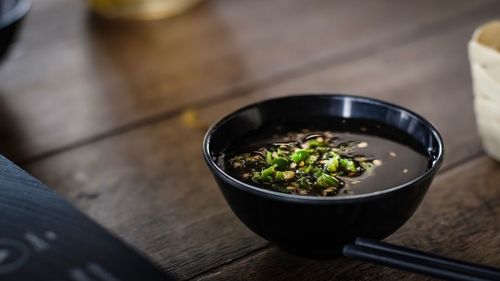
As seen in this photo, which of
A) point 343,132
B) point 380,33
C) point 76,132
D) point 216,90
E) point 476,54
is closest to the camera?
point 343,132

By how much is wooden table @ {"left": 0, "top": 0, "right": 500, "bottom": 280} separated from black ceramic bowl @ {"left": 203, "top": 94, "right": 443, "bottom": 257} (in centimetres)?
8

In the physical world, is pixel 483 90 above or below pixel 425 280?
above

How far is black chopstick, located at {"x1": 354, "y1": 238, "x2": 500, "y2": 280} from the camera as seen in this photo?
72 centimetres

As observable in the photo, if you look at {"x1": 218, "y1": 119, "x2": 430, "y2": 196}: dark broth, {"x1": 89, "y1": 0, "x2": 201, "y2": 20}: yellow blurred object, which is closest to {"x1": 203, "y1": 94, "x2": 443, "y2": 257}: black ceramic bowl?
{"x1": 218, "y1": 119, "x2": 430, "y2": 196}: dark broth

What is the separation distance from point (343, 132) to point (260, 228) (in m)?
0.20

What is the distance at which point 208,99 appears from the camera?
4.68 feet

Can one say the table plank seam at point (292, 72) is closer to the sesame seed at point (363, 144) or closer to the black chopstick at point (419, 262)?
the sesame seed at point (363, 144)

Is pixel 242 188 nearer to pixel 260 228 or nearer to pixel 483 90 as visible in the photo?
pixel 260 228

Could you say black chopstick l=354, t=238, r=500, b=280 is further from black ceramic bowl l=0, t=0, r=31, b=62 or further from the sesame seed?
black ceramic bowl l=0, t=0, r=31, b=62

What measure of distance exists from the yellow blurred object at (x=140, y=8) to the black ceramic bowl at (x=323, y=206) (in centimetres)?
92

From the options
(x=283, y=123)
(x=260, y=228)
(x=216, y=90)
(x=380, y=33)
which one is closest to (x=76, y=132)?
(x=216, y=90)

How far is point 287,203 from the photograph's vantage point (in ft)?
2.62

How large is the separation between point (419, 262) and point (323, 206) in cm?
11

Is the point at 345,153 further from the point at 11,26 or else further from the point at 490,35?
the point at 11,26
